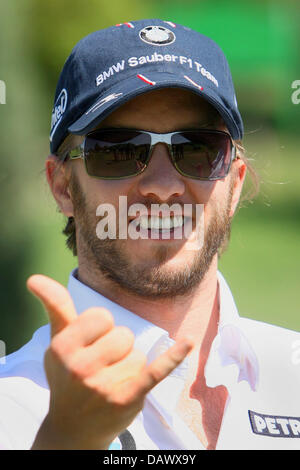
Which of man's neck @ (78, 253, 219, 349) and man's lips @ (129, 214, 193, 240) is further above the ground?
man's lips @ (129, 214, 193, 240)

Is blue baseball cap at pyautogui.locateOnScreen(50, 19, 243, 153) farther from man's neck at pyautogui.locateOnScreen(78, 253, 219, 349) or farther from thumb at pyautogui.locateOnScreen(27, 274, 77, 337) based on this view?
thumb at pyautogui.locateOnScreen(27, 274, 77, 337)

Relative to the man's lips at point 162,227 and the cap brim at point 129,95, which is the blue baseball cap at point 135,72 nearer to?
the cap brim at point 129,95

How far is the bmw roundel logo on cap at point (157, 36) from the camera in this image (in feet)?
Answer: 5.78

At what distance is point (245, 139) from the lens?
25.8 feet

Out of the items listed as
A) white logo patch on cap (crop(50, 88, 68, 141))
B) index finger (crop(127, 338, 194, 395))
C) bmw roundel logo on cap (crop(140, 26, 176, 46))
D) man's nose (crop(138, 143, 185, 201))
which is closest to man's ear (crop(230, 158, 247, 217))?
man's nose (crop(138, 143, 185, 201))

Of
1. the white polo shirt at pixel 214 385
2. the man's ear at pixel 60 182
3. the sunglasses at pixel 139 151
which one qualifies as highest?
the sunglasses at pixel 139 151

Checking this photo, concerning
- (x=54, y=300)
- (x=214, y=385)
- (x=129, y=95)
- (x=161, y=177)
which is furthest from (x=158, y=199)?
(x=54, y=300)

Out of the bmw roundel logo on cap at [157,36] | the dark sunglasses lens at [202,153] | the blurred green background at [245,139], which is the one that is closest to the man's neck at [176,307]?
the dark sunglasses lens at [202,153]

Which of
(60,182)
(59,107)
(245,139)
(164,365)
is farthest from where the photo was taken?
(245,139)

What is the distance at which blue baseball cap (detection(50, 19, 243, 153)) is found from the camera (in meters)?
1.66

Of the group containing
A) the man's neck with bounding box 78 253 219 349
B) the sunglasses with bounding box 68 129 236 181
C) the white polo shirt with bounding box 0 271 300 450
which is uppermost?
the sunglasses with bounding box 68 129 236 181

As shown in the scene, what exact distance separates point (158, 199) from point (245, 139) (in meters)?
6.35

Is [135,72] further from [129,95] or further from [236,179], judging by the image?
[236,179]

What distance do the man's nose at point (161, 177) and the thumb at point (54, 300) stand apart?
28.3 inches
